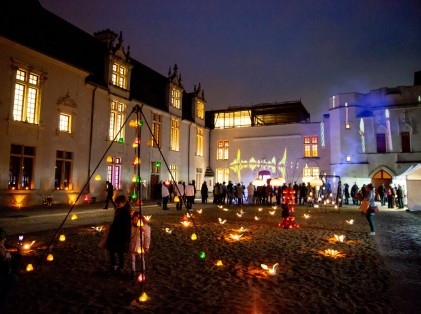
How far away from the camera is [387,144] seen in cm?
2964

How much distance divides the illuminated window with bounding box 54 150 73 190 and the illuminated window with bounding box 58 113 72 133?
4.78 feet

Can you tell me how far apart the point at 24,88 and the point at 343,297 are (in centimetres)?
1892

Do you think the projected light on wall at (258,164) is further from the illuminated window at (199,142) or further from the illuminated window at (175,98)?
the illuminated window at (175,98)

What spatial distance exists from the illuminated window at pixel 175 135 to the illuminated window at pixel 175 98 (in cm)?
157

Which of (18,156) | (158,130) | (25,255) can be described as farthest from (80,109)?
(25,255)

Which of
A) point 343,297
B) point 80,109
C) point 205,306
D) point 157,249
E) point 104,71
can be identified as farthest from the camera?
point 104,71

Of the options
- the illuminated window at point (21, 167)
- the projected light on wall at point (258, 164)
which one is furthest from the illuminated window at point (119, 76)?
the projected light on wall at point (258, 164)

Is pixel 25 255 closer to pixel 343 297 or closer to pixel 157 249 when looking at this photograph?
pixel 157 249

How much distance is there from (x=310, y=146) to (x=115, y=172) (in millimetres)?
20057

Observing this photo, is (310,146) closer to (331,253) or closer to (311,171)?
(311,171)

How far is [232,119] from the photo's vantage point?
37906 millimetres

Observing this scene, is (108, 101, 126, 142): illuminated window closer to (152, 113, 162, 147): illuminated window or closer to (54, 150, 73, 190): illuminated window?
(152, 113, 162, 147): illuminated window

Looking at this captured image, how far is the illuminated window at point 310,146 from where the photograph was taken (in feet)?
109

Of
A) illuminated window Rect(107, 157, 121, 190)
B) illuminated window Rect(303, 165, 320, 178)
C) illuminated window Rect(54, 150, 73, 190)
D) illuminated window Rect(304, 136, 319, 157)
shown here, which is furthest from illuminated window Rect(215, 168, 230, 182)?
illuminated window Rect(54, 150, 73, 190)
